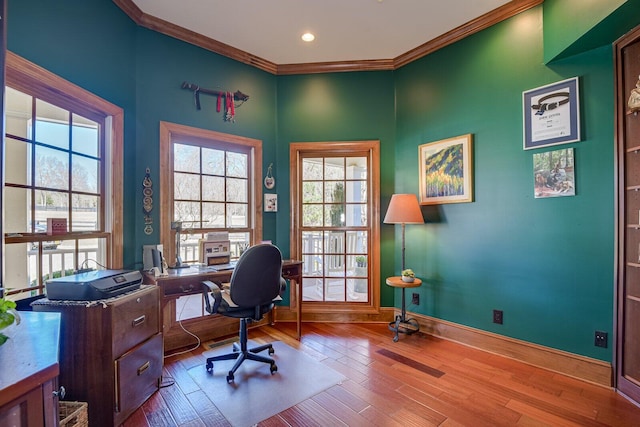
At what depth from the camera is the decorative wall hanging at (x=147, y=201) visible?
269cm

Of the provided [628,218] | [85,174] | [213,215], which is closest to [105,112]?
[85,174]

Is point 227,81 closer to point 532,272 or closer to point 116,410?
point 116,410

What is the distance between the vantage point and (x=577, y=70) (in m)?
2.30

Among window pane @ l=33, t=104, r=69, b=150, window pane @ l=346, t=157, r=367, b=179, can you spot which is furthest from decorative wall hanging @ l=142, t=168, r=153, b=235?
window pane @ l=346, t=157, r=367, b=179

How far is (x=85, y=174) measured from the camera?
2293 mm

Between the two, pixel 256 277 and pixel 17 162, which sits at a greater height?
pixel 17 162

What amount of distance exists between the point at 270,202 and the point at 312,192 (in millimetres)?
522

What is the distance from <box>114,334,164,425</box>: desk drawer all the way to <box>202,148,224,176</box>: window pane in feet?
5.50

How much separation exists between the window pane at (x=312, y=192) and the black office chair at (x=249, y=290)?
1397mm

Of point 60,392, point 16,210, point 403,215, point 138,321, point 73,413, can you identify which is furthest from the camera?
point 403,215

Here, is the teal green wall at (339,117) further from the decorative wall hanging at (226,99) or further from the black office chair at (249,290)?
the black office chair at (249,290)

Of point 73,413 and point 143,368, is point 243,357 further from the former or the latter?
point 73,413

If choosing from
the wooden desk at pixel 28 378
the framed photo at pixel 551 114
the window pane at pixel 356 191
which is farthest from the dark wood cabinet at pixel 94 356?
the framed photo at pixel 551 114

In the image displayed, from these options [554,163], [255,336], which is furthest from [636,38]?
[255,336]
